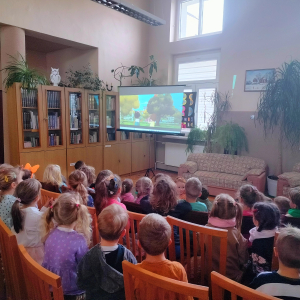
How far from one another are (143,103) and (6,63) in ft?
8.33

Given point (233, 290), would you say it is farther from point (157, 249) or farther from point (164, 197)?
point (164, 197)

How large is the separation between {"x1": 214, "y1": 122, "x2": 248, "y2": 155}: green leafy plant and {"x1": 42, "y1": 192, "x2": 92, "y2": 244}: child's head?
390 centimetres

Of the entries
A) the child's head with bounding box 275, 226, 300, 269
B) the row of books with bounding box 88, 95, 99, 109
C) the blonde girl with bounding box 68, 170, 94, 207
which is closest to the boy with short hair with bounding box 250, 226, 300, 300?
the child's head with bounding box 275, 226, 300, 269

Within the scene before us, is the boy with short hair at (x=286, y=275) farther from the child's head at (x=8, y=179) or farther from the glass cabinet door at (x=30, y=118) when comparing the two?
the glass cabinet door at (x=30, y=118)

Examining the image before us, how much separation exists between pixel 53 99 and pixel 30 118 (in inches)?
21.6

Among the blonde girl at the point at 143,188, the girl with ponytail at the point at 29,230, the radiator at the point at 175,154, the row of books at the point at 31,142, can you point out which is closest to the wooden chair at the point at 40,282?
the girl with ponytail at the point at 29,230

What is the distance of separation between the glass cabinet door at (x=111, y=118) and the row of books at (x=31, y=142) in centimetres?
153

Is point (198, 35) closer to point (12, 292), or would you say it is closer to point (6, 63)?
point (6, 63)

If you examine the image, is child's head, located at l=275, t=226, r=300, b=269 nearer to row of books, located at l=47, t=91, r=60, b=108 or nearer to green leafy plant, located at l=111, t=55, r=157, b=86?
row of books, located at l=47, t=91, r=60, b=108

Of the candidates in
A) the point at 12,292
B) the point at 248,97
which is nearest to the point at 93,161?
the point at 248,97

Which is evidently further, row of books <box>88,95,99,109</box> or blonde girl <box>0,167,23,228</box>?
row of books <box>88,95,99,109</box>

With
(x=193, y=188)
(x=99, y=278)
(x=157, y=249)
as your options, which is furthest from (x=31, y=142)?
(x=157, y=249)

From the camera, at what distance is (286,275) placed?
1155 mm

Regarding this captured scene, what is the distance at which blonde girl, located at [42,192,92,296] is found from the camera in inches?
57.2
